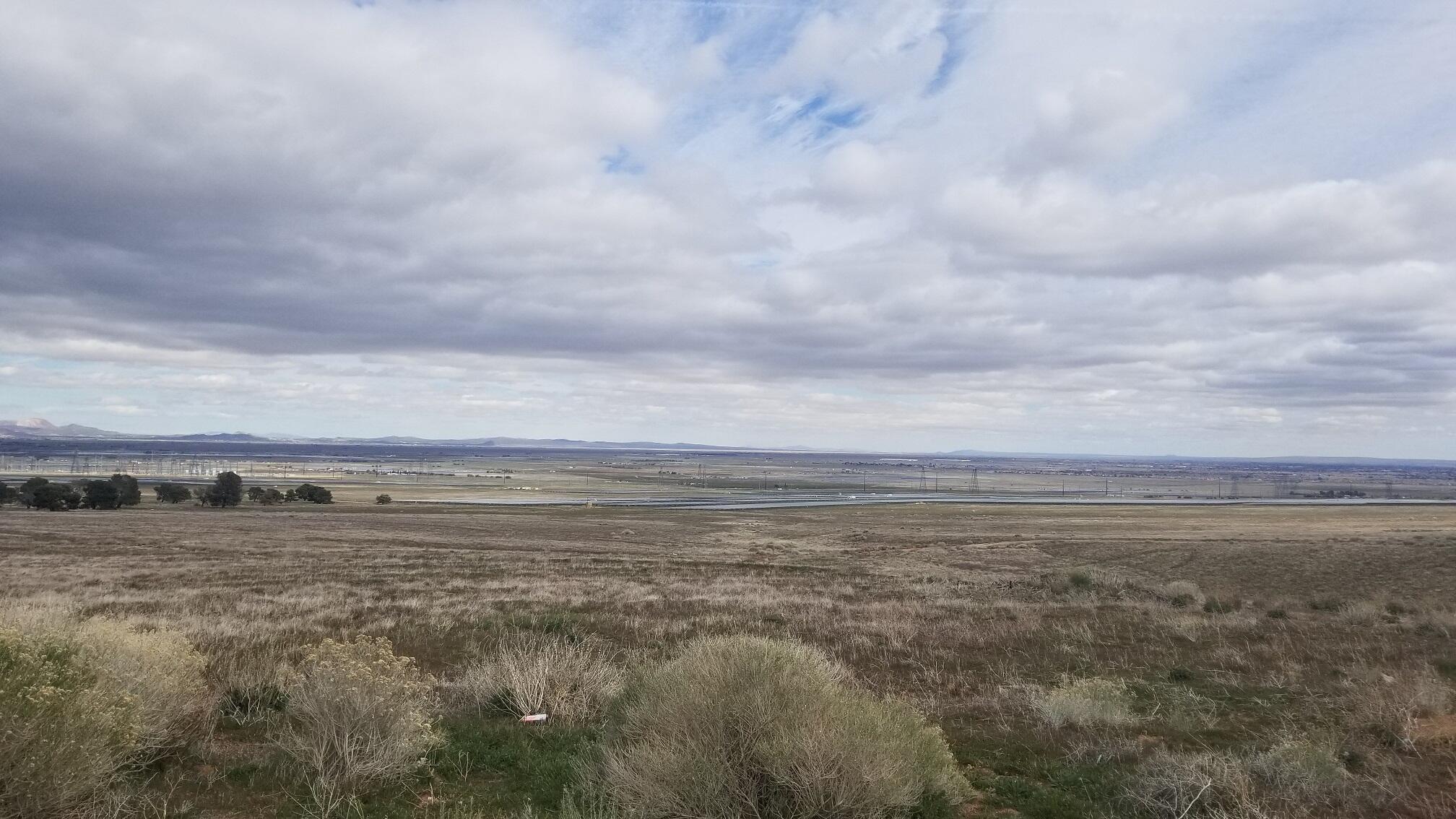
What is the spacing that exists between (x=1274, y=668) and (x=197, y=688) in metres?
16.2

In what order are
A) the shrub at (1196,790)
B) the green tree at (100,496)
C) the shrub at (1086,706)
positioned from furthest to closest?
the green tree at (100,496)
the shrub at (1086,706)
the shrub at (1196,790)

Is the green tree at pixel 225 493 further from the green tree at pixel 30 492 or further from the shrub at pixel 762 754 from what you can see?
the shrub at pixel 762 754

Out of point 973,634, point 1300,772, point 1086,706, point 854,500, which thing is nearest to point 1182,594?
point 973,634

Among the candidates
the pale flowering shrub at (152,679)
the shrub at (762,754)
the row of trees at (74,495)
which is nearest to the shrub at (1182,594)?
the shrub at (762,754)

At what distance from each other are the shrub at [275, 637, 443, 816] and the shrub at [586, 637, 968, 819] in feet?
6.76

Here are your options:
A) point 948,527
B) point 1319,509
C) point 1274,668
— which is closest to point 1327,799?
point 1274,668

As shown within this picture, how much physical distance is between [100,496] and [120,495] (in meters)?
2.50

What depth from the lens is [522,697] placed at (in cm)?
1008

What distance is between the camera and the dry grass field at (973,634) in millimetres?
7559

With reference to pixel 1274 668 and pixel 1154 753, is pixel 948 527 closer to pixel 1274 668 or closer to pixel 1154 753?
pixel 1274 668

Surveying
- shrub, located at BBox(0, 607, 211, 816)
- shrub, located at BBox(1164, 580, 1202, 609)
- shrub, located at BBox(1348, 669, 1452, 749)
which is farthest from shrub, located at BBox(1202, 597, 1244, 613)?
shrub, located at BBox(0, 607, 211, 816)

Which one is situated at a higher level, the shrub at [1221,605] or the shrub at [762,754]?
→ the shrub at [762,754]

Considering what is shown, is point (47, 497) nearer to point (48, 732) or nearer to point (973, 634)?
point (973, 634)

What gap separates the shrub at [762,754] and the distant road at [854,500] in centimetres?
8843
